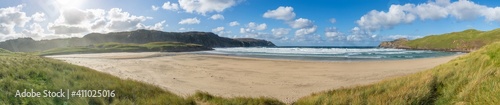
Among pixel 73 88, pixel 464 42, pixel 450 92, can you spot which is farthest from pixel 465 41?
pixel 73 88

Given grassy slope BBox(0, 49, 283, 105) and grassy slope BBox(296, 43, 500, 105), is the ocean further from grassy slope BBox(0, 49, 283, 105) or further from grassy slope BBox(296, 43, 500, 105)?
grassy slope BBox(0, 49, 283, 105)

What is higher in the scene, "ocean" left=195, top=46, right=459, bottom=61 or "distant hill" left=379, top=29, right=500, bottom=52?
"distant hill" left=379, top=29, right=500, bottom=52

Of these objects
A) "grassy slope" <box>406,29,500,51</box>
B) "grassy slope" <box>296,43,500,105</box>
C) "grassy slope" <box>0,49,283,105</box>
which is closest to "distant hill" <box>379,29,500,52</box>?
"grassy slope" <box>406,29,500,51</box>

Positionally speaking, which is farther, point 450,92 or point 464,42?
point 464,42

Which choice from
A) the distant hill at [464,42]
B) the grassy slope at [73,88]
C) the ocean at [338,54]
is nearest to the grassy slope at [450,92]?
the grassy slope at [73,88]

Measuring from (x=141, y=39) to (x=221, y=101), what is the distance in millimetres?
192149

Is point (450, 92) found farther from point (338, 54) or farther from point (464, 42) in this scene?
point (464, 42)

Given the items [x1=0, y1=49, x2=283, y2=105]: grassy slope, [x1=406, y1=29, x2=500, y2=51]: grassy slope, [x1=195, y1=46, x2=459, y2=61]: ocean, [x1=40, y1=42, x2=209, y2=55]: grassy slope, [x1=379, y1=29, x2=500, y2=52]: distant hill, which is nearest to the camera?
[x1=0, y1=49, x2=283, y2=105]: grassy slope

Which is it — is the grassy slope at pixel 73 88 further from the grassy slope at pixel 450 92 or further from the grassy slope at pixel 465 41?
the grassy slope at pixel 465 41

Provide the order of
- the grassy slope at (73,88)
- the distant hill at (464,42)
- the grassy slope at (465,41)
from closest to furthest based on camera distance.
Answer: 1. the grassy slope at (73,88)
2. the distant hill at (464,42)
3. the grassy slope at (465,41)

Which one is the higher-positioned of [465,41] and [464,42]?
[465,41]

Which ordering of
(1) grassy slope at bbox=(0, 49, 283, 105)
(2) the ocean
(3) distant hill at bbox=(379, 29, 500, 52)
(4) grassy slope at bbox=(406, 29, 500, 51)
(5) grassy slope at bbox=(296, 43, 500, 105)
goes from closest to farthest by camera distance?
(5) grassy slope at bbox=(296, 43, 500, 105), (1) grassy slope at bbox=(0, 49, 283, 105), (2) the ocean, (3) distant hill at bbox=(379, 29, 500, 52), (4) grassy slope at bbox=(406, 29, 500, 51)

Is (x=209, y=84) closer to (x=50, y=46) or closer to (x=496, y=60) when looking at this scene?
(x=496, y=60)

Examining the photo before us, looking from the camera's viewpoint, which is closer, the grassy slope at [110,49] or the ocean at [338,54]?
the ocean at [338,54]
